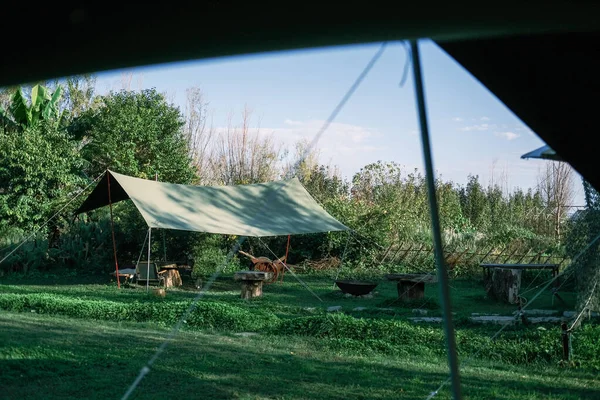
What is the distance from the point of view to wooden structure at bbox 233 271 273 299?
38.4ft

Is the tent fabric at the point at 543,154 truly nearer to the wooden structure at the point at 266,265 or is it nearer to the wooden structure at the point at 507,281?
the wooden structure at the point at 507,281

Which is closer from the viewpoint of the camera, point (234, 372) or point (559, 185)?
point (234, 372)

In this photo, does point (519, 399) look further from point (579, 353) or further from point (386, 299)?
point (386, 299)

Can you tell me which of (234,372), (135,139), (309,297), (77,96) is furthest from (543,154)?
(77,96)

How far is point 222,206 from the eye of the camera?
13406 mm

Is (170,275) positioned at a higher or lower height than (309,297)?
higher

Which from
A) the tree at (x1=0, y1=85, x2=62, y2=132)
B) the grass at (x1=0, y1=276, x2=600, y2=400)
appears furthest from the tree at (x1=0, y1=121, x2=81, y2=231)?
the grass at (x1=0, y1=276, x2=600, y2=400)

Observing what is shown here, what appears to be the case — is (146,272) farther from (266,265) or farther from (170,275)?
(266,265)

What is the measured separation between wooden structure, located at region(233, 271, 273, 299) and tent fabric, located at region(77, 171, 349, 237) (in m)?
0.76

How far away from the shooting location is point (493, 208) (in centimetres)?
1822

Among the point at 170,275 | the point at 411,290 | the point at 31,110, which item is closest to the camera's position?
the point at 411,290

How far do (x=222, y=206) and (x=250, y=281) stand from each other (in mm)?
2201

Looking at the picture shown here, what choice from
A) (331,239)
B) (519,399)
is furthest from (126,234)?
(519,399)

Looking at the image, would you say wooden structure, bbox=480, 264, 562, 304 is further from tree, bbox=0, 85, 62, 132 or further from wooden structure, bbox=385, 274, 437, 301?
tree, bbox=0, 85, 62, 132
